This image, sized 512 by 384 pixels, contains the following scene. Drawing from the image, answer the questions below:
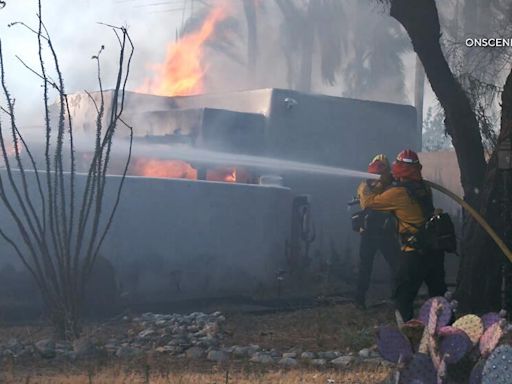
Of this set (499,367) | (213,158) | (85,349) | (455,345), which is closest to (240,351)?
(85,349)

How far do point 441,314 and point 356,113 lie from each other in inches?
472

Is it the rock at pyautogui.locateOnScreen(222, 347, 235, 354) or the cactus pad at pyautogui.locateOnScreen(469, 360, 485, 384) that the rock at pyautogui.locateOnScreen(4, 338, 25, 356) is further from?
the cactus pad at pyautogui.locateOnScreen(469, 360, 485, 384)

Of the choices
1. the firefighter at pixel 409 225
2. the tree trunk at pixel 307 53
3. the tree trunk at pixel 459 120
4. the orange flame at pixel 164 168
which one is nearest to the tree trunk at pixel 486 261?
the tree trunk at pixel 459 120

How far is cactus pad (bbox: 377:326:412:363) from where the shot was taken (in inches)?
183

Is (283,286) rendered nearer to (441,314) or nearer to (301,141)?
(301,141)

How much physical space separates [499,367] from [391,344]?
69cm

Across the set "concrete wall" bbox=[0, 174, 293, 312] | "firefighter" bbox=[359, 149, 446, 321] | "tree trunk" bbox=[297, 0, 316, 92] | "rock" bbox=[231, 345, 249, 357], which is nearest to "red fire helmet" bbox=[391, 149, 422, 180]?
"firefighter" bbox=[359, 149, 446, 321]

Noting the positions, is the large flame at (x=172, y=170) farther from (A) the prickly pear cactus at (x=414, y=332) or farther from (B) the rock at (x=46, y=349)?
(A) the prickly pear cactus at (x=414, y=332)

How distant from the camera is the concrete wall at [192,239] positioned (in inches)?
412

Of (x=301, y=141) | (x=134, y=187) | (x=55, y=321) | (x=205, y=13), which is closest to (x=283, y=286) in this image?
(x=134, y=187)

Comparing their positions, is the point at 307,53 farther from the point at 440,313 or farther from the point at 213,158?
the point at 440,313

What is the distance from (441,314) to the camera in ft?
15.4

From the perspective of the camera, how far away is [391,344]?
466cm

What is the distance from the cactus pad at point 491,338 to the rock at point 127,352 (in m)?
3.08
